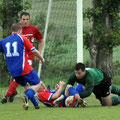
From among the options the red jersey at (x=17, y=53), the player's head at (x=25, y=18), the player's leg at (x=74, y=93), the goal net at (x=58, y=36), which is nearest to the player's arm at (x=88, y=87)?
the player's leg at (x=74, y=93)

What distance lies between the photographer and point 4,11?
13.8 metres

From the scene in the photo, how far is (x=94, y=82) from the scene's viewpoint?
9.70 m

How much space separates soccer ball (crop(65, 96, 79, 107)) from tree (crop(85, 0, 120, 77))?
22.3ft

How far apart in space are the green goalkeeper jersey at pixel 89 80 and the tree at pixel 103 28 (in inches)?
264

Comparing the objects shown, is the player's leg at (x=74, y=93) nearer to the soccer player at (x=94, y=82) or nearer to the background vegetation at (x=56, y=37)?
the soccer player at (x=94, y=82)

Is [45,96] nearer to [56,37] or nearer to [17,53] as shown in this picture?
[17,53]

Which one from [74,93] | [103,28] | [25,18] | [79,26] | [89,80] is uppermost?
[25,18]

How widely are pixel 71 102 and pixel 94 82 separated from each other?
535mm

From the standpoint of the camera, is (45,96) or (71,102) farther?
(45,96)

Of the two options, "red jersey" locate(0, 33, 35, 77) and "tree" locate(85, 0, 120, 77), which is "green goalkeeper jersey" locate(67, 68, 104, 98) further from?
"tree" locate(85, 0, 120, 77)

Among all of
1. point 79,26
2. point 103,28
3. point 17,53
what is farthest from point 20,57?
point 103,28

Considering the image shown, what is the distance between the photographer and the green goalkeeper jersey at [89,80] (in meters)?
9.45

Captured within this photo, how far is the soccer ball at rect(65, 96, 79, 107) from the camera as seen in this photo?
9.63m

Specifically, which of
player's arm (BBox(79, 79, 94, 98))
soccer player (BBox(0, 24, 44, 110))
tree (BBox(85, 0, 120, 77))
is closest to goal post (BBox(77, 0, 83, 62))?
player's arm (BBox(79, 79, 94, 98))
